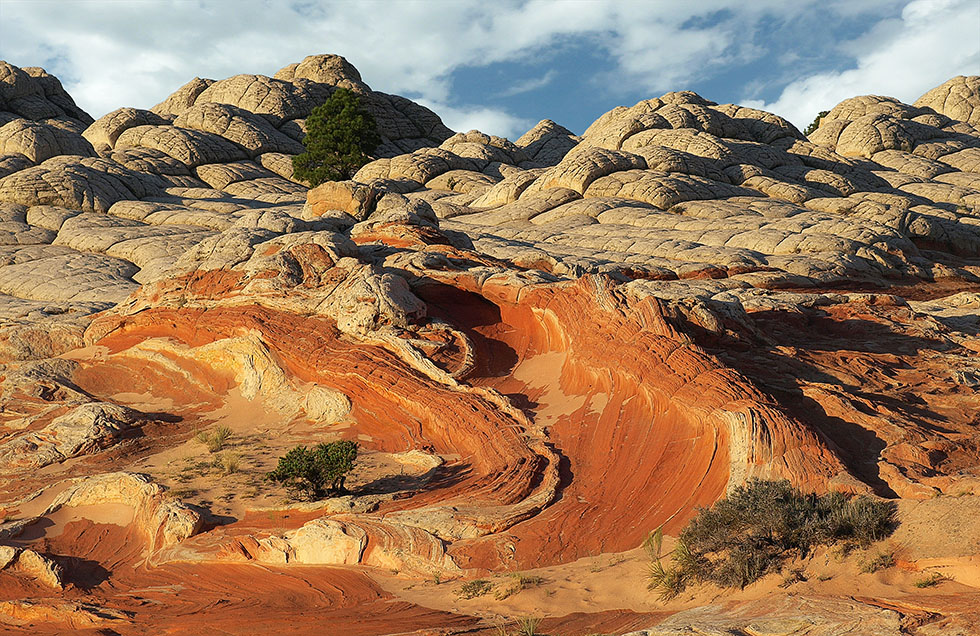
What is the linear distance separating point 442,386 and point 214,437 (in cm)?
501

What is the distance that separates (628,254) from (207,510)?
25.5 metres

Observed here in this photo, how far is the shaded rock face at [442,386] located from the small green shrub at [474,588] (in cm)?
56

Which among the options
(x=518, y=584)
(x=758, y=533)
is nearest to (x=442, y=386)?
(x=518, y=584)

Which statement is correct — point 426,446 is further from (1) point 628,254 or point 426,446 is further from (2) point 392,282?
(1) point 628,254

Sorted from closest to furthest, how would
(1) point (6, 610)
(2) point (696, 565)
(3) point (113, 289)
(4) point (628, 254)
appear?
1. (2) point (696, 565)
2. (1) point (6, 610)
3. (3) point (113, 289)
4. (4) point (628, 254)

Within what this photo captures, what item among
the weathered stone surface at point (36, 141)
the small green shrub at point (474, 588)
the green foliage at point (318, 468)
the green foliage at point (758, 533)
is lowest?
the small green shrub at point (474, 588)

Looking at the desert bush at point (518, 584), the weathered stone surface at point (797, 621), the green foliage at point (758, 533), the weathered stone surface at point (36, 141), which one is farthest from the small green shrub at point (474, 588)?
the weathered stone surface at point (36, 141)

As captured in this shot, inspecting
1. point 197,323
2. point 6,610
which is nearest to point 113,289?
point 197,323

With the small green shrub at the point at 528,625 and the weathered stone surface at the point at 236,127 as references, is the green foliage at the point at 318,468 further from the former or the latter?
the weathered stone surface at the point at 236,127

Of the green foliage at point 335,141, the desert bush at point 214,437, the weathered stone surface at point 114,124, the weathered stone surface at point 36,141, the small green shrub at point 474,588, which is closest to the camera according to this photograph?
the small green shrub at point 474,588

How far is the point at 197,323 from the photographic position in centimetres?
2069

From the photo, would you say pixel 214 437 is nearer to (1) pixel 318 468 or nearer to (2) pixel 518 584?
(1) pixel 318 468

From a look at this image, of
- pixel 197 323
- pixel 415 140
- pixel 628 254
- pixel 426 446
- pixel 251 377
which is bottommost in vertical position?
pixel 426 446

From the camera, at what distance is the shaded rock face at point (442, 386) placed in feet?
41.4
